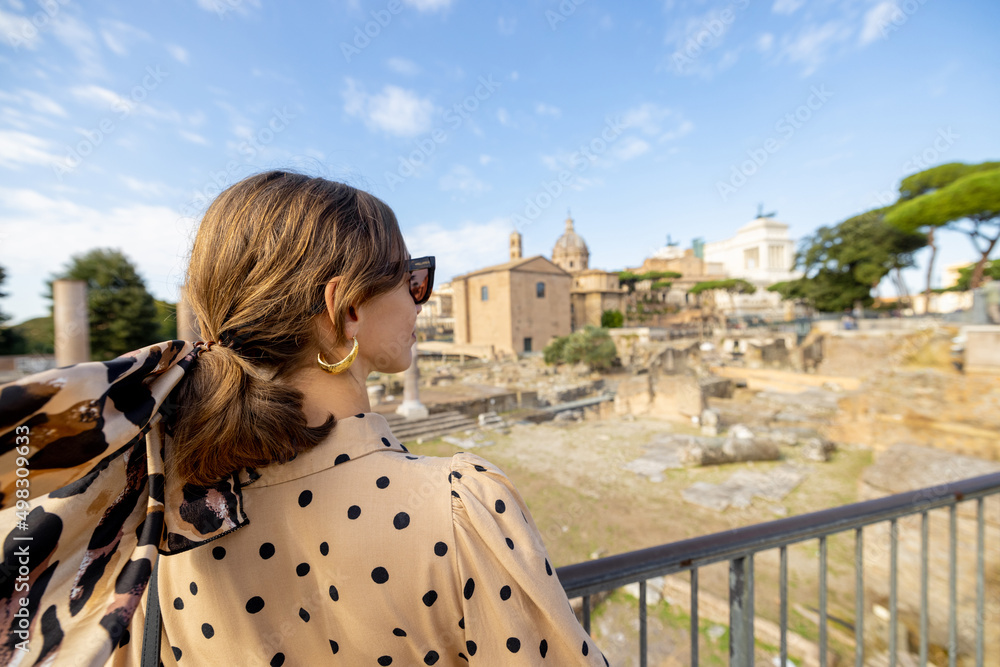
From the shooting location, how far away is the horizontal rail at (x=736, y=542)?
1361 mm

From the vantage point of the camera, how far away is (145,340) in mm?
19984

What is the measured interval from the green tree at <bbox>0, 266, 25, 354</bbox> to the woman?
93.8 ft

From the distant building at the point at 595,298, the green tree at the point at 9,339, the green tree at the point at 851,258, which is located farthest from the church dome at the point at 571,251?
the green tree at the point at 9,339

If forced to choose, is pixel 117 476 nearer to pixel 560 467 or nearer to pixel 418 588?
pixel 418 588

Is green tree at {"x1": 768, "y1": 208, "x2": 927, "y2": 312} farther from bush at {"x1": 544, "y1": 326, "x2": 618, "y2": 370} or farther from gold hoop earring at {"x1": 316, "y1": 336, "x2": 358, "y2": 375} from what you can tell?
gold hoop earring at {"x1": 316, "y1": 336, "x2": 358, "y2": 375}

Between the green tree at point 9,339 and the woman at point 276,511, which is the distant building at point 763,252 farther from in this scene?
the green tree at point 9,339

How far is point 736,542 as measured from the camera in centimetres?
152

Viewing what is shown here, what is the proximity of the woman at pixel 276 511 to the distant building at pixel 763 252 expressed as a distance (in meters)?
59.3

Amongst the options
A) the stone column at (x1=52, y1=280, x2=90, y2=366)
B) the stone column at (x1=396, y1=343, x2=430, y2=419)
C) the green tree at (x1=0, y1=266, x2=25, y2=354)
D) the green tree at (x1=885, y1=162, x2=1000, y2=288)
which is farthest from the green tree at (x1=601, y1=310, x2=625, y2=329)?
the green tree at (x1=0, y1=266, x2=25, y2=354)

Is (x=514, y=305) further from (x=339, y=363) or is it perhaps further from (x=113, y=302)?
(x=339, y=363)

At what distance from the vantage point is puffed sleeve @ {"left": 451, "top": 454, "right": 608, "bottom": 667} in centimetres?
70

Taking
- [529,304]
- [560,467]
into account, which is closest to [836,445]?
[560,467]

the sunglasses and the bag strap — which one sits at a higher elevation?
the sunglasses

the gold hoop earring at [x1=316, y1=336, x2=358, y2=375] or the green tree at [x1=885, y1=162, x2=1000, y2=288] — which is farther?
the green tree at [x1=885, y1=162, x2=1000, y2=288]
